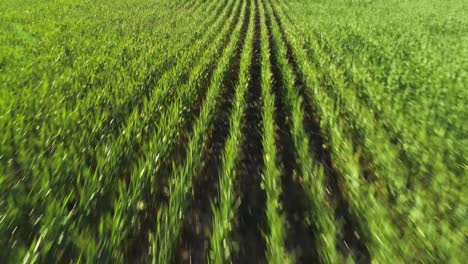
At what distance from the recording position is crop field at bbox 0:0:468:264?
6.48 feet

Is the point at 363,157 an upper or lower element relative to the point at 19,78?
lower

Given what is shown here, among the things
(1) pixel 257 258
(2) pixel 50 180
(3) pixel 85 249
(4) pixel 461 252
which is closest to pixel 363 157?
(4) pixel 461 252

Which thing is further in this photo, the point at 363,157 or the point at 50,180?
the point at 363,157

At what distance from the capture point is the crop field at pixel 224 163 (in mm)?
1976

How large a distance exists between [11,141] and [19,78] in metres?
2.57

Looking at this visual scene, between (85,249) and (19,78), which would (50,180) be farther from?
(19,78)

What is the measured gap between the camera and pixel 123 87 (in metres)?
4.61

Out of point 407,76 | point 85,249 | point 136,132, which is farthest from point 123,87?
point 407,76

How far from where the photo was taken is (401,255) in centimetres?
184

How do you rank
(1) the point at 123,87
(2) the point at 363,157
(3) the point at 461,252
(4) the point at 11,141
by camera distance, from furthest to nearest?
(1) the point at 123,87 < (2) the point at 363,157 < (4) the point at 11,141 < (3) the point at 461,252

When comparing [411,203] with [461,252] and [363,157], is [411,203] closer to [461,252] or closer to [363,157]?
[461,252]

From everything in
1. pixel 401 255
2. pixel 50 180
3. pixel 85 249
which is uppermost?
pixel 50 180

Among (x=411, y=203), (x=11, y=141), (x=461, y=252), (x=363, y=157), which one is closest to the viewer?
(x=461, y=252)

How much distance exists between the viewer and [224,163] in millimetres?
2932
